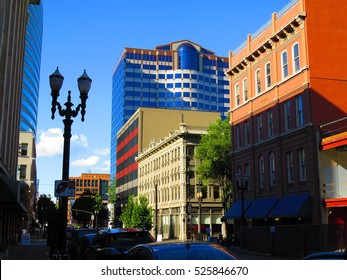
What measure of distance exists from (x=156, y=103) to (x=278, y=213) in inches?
4572

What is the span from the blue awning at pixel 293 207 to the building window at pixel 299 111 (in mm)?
5479

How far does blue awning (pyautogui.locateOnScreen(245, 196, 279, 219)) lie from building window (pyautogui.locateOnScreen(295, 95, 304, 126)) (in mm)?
6628

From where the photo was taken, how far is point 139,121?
93375mm

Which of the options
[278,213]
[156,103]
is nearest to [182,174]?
[278,213]

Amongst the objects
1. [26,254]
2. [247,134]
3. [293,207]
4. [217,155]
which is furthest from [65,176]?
[217,155]

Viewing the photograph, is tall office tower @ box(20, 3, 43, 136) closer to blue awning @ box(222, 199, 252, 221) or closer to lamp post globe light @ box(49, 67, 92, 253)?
blue awning @ box(222, 199, 252, 221)

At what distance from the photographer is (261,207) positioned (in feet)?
124

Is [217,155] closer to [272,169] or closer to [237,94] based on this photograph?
[237,94]

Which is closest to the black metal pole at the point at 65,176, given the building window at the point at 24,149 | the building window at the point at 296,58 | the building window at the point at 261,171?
the building window at the point at 296,58

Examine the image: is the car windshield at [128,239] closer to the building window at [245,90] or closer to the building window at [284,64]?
the building window at [284,64]

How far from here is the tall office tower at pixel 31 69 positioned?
112750mm

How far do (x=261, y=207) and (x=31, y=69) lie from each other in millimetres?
95138

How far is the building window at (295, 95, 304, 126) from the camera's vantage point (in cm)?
3409

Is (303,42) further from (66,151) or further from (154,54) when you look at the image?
(154,54)
